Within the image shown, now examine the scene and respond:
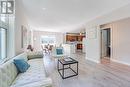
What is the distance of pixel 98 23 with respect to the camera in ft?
18.0

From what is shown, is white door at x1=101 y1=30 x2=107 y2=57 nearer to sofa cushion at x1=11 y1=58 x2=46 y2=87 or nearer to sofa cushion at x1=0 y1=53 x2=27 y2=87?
sofa cushion at x1=11 y1=58 x2=46 y2=87

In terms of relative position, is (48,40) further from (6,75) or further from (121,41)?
(6,75)

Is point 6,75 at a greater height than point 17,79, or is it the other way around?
point 6,75

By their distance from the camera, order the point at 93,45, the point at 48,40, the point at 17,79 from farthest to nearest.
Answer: the point at 48,40 < the point at 93,45 < the point at 17,79

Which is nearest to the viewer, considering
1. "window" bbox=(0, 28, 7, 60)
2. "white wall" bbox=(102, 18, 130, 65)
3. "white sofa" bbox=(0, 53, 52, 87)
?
"white sofa" bbox=(0, 53, 52, 87)

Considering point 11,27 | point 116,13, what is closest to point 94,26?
point 116,13

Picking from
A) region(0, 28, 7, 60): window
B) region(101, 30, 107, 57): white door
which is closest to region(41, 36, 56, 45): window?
region(101, 30, 107, 57): white door

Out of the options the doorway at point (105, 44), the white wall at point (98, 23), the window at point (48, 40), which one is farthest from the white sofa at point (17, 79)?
the window at point (48, 40)

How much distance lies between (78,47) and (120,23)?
7.36m

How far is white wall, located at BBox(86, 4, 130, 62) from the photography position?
3.85 metres

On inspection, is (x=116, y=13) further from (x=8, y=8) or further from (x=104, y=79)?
(x=8, y=8)

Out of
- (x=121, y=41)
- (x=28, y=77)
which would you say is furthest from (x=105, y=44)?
(x=28, y=77)

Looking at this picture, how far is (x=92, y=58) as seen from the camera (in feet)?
19.8

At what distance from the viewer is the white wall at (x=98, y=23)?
3.85 m
